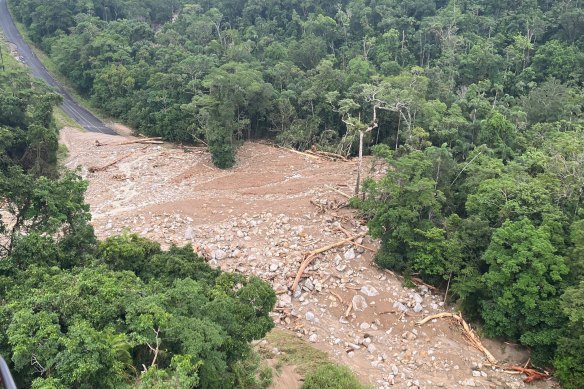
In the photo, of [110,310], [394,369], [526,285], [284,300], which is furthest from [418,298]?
[110,310]

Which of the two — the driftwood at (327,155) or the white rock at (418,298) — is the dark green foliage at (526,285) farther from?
the driftwood at (327,155)

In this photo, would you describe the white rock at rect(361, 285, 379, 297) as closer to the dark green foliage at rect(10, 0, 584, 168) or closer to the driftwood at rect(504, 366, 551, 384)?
the driftwood at rect(504, 366, 551, 384)

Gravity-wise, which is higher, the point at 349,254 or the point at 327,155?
the point at 327,155

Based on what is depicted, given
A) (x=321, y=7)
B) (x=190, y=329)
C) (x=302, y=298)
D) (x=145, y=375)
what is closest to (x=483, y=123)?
(x=302, y=298)

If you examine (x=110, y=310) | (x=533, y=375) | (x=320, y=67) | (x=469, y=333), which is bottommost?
(x=533, y=375)

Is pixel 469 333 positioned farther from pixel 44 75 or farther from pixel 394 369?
pixel 44 75

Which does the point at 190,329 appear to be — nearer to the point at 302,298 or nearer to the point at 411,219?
the point at 302,298

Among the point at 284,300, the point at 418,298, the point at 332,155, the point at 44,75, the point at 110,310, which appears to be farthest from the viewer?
the point at 44,75

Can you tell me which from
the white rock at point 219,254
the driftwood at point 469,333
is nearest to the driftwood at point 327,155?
the white rock at point 219,254
